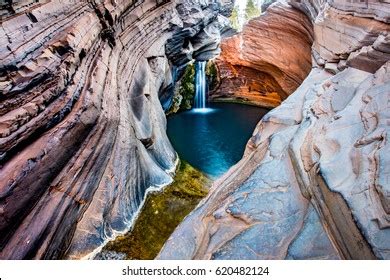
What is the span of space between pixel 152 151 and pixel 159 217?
282 cm

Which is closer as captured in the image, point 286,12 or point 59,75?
point 59,75

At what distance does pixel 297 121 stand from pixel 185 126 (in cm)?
986

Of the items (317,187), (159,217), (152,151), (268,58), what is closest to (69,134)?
(159,217)

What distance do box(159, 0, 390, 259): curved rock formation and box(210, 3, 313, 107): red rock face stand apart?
785cm

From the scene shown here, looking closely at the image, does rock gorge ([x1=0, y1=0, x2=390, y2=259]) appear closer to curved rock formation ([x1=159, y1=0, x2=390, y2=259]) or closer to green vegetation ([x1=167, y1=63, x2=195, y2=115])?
curved rock formation ([x1=159, y1=0, x2=390, y2=259])

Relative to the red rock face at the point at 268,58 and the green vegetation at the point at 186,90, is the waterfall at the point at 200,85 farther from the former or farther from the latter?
the red rock face at the point at 268,58

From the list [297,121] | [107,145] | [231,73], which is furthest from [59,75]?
[231,73]

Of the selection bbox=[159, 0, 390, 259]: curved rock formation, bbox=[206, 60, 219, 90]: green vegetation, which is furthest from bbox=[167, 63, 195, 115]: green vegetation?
bbox=[159, 0, 390, 259]: curved rock formation

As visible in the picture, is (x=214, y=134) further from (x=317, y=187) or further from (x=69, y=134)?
(x=317, y=187)

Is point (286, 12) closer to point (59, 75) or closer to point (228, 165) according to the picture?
point (228, 165)

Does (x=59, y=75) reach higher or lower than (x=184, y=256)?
higher

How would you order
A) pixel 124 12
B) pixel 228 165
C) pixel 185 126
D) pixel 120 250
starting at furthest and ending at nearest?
pixel 185 126
pixel 228 165
pixel 124 12
pixel 120 250

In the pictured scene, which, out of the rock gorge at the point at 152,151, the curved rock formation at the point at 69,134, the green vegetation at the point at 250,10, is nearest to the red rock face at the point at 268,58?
the rock gorge at the point at 152,151

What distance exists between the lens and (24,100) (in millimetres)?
5734
